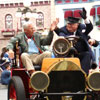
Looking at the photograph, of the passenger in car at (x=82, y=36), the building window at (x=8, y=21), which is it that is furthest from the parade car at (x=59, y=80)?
the building window at (x=8, y=21)

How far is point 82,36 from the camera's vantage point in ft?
25.4

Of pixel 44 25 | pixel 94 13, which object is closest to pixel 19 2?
pixel 44 25

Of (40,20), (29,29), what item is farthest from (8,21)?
(29,29)

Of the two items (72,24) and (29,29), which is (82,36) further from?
(29,29)

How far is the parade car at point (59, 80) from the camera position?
6129 mm

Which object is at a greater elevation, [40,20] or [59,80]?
[59,80]

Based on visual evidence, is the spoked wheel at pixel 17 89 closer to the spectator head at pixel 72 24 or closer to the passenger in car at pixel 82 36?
the passenger in car at pixel 82 36

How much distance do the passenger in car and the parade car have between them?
35 cm

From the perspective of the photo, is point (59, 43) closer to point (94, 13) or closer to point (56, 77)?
point (56, 77)

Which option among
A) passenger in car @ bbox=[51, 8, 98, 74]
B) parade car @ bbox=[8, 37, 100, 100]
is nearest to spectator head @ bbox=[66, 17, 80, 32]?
passenger in car @ bbox=[51, 8, 98, 74]

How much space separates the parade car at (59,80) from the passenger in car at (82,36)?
351 millimetres

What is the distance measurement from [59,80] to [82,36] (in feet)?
4.85

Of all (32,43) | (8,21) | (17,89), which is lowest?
(8,21)

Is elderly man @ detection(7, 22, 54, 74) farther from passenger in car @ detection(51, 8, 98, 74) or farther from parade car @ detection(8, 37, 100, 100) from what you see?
passenger in car @ detection(51, 8, 98, 74)
